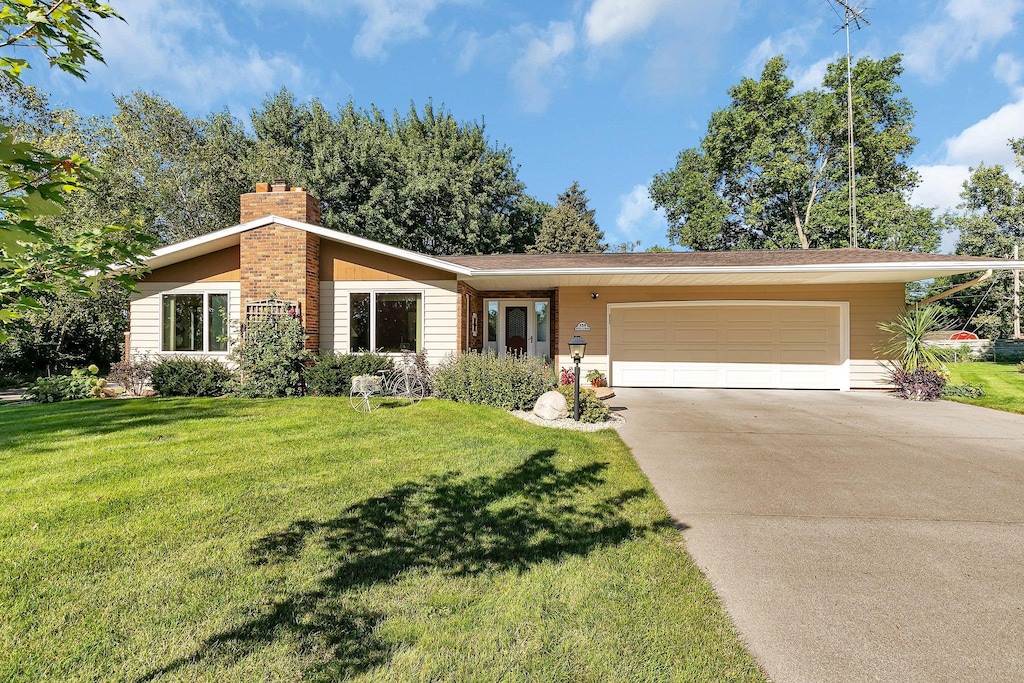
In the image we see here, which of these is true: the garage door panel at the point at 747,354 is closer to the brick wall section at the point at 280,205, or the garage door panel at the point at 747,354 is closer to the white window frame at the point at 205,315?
the brick wall section at the point at 280,205

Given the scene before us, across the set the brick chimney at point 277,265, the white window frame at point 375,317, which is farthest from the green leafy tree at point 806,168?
the brick chimney at point 277,265

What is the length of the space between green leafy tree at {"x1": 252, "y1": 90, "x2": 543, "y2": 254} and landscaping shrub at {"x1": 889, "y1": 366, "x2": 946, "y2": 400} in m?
17.1

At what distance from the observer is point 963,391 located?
10.0 meters

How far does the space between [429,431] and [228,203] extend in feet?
63.1

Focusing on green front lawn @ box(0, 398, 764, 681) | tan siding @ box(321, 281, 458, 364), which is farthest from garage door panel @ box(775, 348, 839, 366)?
green front lawn @ box(0, 398, 764, 681)

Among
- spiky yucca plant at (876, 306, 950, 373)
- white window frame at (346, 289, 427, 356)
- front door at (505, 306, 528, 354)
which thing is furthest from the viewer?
front door at (505, 306, 528, 354)

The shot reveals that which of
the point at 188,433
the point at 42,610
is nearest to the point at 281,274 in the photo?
the point at 188,433

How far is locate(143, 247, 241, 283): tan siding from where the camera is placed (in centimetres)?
1084

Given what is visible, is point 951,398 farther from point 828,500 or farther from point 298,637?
point 298,637

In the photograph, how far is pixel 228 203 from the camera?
20.0 metres

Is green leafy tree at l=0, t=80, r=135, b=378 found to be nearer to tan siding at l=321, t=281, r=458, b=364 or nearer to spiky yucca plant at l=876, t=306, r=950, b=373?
tan siding at l=321, t=281, r=458, b=364

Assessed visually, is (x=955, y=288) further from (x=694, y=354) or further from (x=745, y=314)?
(x=694, y=354)

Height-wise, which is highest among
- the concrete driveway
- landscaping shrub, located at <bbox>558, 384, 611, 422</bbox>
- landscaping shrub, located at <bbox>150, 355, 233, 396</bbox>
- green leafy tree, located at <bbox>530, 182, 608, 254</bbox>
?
green leafy tree, located at <bbox>530, 182, 608, 254</bbox>

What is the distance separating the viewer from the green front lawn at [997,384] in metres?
9.08
